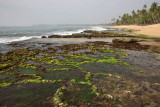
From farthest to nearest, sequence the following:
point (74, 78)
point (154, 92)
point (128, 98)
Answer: point (74, 78) < point (154, 92) < point (128, 98)

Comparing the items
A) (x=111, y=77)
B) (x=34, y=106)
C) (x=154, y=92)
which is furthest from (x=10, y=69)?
(x=154, y=92)

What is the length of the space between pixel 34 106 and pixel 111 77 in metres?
6.44

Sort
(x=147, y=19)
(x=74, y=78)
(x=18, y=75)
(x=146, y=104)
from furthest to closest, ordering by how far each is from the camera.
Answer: (x=147, y=19) → (x=18, y=75) → (x=74, y=78) → (x=146, y=104)

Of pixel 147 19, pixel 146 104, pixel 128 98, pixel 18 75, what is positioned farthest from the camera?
pixel 147 19

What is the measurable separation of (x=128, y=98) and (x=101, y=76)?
3186 mm

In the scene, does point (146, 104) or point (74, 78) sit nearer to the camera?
point (146, 104)

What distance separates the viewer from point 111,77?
884 centimetres

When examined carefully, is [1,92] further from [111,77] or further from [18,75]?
[111,77]

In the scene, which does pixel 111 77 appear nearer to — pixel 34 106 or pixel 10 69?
pixel 34 106

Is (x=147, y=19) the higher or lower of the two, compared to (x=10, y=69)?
higher

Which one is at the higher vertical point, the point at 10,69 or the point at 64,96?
the point at 10,69

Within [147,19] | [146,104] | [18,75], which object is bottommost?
[146,104]

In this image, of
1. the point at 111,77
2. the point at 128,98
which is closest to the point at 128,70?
the point at 111,77

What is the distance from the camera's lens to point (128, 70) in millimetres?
10195
